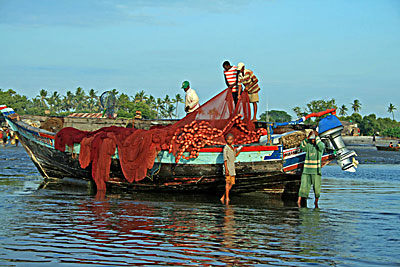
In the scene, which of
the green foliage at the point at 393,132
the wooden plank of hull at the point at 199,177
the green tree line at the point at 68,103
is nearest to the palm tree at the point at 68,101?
the green tree line at the point at 68,103

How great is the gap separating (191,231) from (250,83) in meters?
5.02

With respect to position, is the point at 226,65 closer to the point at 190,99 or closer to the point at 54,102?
the point at 190,99

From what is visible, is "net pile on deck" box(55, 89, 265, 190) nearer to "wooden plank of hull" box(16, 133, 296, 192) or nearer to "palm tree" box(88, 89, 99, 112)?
"wooden plank of hull" box(16, 133, 296, 192)

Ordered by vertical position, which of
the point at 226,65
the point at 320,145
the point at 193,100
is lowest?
the point at 320,145

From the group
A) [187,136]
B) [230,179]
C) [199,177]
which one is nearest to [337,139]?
[230,179]

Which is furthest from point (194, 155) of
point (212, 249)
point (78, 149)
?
point (212, 249)

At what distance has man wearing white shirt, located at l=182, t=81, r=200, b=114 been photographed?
12.3 meters

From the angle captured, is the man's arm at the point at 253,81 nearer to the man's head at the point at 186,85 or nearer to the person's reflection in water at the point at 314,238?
the man's head at the point at 186,85

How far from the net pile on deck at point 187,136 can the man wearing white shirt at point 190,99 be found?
1.18 meters

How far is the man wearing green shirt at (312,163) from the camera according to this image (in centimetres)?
1038

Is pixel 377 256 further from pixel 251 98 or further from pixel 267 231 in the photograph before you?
pixel 251 98

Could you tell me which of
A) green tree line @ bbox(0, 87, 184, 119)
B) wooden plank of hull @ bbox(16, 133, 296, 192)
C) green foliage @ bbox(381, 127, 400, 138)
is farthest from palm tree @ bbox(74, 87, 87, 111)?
wooden plank of hull @ bbox(16, 133, 296, 192)

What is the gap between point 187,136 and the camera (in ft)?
35.9

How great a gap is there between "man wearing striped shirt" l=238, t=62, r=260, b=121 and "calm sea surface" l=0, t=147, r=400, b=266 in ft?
7.41
